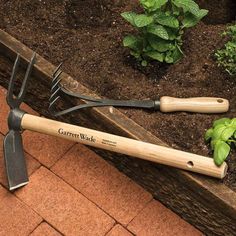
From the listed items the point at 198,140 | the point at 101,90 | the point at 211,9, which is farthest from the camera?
the point at 211,9

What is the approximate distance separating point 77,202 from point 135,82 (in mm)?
560

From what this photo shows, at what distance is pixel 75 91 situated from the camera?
2580 mm

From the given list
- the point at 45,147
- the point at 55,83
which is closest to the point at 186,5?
the point at 55,83

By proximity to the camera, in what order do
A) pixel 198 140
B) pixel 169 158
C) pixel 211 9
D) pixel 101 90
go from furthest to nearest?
pixel 211 9 → pixel 101 90 → pixel 198 140 → pixel 169 158

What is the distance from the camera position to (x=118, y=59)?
108 inches

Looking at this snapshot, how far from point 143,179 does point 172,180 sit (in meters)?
0.20

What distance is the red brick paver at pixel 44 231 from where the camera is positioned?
2.51 meters

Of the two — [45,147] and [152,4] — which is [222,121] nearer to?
[152,4]

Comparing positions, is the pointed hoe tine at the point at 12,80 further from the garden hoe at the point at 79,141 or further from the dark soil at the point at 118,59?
the dark soil at the point at 118,59

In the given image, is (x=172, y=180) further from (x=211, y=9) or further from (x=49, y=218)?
(x=211, y=9)

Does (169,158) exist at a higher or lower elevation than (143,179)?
higher

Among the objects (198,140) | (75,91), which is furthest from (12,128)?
(198,140)

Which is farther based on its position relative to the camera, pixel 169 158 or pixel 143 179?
pixel 143 179

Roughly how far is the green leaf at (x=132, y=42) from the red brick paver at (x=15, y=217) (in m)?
0.79
